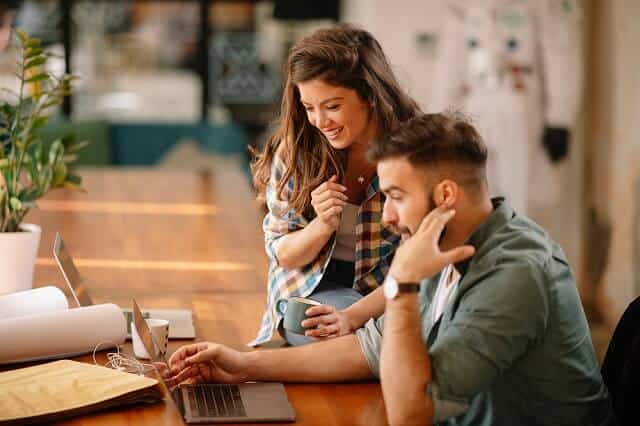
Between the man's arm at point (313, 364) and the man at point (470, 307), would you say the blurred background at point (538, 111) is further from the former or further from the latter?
the man at point (470, 307)

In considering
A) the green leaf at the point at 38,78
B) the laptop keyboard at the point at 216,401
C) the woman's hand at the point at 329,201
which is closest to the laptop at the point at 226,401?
the laptop keyboard at the point at 216,401

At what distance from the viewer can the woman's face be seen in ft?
7.23

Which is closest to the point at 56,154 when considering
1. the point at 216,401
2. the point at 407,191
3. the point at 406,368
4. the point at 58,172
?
the point at 58,172

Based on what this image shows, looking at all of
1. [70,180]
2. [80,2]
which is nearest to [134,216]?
[70,180]

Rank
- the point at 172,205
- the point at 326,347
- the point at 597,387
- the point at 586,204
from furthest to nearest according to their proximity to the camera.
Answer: the point at 586,204 → the point at 172,205 → the point at 326,347 → the point at 597,387

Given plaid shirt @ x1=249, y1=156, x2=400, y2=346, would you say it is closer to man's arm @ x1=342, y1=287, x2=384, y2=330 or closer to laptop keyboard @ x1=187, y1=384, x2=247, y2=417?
man's arm @ x1=342, y1=287, x2=384, y2=330

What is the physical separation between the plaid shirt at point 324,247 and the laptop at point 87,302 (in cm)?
18

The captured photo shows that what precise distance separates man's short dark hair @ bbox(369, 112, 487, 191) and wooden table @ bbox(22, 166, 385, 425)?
430 mm

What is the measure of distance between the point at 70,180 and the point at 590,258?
352 centimetres

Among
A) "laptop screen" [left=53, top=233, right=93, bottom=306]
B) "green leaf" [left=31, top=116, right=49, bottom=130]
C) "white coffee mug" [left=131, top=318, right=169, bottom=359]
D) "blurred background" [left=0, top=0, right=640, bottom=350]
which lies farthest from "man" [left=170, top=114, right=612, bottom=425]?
"blurred background" [left=0, top=0, right=640, bottom=350]

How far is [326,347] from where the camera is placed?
1.92 m

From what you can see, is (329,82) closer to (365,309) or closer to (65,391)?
(365,309)

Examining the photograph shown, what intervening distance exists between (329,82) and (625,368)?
0.84m

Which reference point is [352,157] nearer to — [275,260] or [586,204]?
[275,260]
